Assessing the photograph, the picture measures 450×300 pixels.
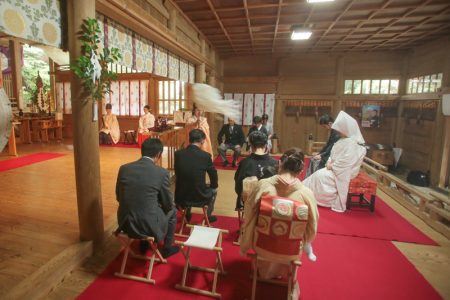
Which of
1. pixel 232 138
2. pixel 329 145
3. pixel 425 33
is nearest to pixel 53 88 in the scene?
pixel 232 138

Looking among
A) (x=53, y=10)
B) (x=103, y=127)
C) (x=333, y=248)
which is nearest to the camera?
(x=53, y=10)

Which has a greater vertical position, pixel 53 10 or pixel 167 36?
pixel 167 36

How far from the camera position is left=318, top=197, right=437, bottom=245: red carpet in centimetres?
398

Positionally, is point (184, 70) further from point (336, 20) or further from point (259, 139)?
point (259, 139)

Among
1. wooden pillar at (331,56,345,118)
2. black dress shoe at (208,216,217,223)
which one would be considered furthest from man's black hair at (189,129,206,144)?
wooden pillar at (331,56,345,118)

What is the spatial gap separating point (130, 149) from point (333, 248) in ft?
24.9

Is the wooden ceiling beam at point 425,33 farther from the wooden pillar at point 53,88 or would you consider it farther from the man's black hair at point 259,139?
the wooden pillar at point 53,88

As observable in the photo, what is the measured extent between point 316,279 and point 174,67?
5.16 metres

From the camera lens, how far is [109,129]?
388 inches

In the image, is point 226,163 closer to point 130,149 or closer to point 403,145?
point 130,149

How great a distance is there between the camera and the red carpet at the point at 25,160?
6276 millimetres

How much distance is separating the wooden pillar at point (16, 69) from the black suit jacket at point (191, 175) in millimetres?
10855

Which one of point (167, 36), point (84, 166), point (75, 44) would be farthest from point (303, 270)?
point (167, 36)

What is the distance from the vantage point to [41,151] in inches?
323
